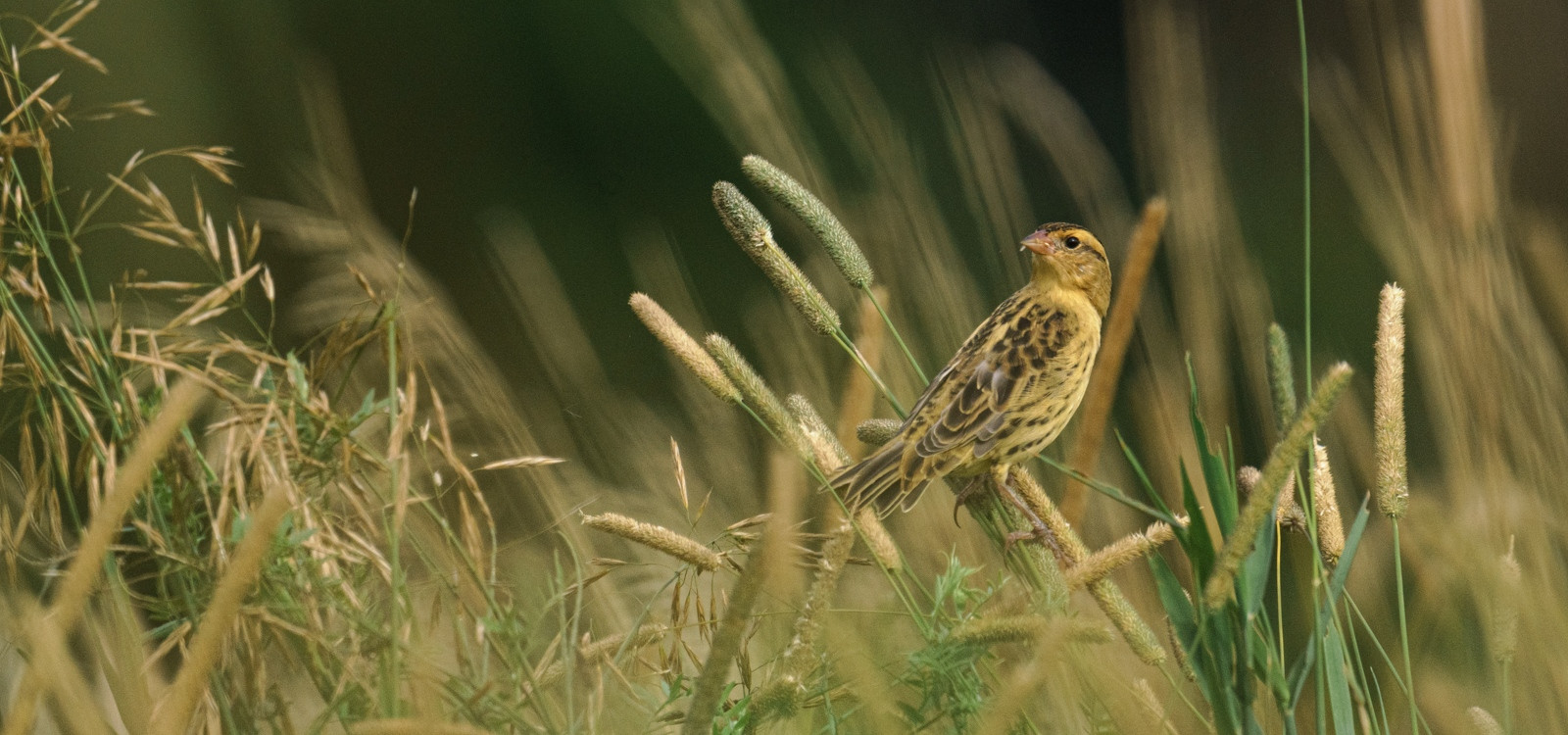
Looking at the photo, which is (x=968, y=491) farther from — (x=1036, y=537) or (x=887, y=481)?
(x=1036, y=537)

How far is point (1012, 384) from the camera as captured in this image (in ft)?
7.36

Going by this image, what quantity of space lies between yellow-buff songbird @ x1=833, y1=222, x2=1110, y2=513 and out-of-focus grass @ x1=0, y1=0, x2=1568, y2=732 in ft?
0.27

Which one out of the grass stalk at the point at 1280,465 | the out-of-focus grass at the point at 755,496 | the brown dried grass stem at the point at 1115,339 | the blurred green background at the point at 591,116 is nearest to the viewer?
the grass stalk at the point at 1280,465

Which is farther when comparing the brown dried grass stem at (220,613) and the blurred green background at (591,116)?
the blurred green background at (591,116)

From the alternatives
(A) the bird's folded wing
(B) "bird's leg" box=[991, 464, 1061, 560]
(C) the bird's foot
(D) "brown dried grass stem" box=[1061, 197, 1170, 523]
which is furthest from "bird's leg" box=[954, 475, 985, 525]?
(D) "brown dried grass stem" box=[1061, 197, 1170, 523]

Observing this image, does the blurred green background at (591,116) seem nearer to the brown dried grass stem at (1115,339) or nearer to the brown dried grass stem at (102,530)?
the brown dried grass stem at (1115,339)

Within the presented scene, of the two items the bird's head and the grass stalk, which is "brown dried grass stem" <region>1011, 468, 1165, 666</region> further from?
the bird's head

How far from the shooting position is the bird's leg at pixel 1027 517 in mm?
1327

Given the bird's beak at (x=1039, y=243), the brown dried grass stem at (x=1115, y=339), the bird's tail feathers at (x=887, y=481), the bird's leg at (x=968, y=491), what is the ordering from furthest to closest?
the bird's beak at (x=1039, y=243), the bird's tail feathers at (x=887, y=481), the bird's leg at (x=968, y=491), the brown dried grass stem at (x=1115, y=339)

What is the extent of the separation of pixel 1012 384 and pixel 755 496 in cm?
48

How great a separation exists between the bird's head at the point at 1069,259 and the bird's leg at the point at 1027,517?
2.24 ft

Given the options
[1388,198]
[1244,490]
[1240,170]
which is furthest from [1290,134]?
[1244,490]

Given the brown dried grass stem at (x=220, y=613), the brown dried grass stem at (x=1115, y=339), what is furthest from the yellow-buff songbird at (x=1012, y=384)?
the brown dried grass stem at (x=220, y=613)

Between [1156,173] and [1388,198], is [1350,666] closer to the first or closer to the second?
[1388,198]
